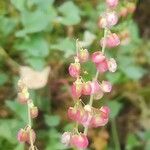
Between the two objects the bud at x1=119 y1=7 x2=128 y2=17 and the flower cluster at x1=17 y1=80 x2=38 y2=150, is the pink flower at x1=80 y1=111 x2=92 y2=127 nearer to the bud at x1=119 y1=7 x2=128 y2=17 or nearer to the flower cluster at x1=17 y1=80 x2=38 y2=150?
the flower cluster at x1=17 y1=80 x2=38 y2=150

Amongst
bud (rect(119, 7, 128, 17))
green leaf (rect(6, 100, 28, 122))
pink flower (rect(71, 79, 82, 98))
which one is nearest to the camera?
pink flower (rect(71, 79, 82, 98))

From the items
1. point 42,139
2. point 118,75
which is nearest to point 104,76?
point 118,75

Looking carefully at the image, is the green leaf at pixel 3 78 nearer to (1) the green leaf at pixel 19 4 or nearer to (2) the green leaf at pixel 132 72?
(1) the green leaf at pixel 19 4

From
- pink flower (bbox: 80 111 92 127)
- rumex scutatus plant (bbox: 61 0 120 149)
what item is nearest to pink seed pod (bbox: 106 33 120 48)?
rumex scutatus plant (bbox: 61 0 120 149)

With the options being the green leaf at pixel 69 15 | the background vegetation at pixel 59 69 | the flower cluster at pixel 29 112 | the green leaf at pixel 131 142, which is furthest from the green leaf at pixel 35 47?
the flower cluster at pixel 29 112

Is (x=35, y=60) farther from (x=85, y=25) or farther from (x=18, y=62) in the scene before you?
(x=85, y=25)

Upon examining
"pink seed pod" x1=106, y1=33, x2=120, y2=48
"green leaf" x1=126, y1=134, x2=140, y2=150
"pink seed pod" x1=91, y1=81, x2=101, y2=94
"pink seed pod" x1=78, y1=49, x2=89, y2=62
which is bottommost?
"green leaf" x1=126, y1=134, x2=140, y2=150

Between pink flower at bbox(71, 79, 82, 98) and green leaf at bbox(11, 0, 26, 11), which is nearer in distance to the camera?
pink flower at bbox(71, 79, 82, 98)
